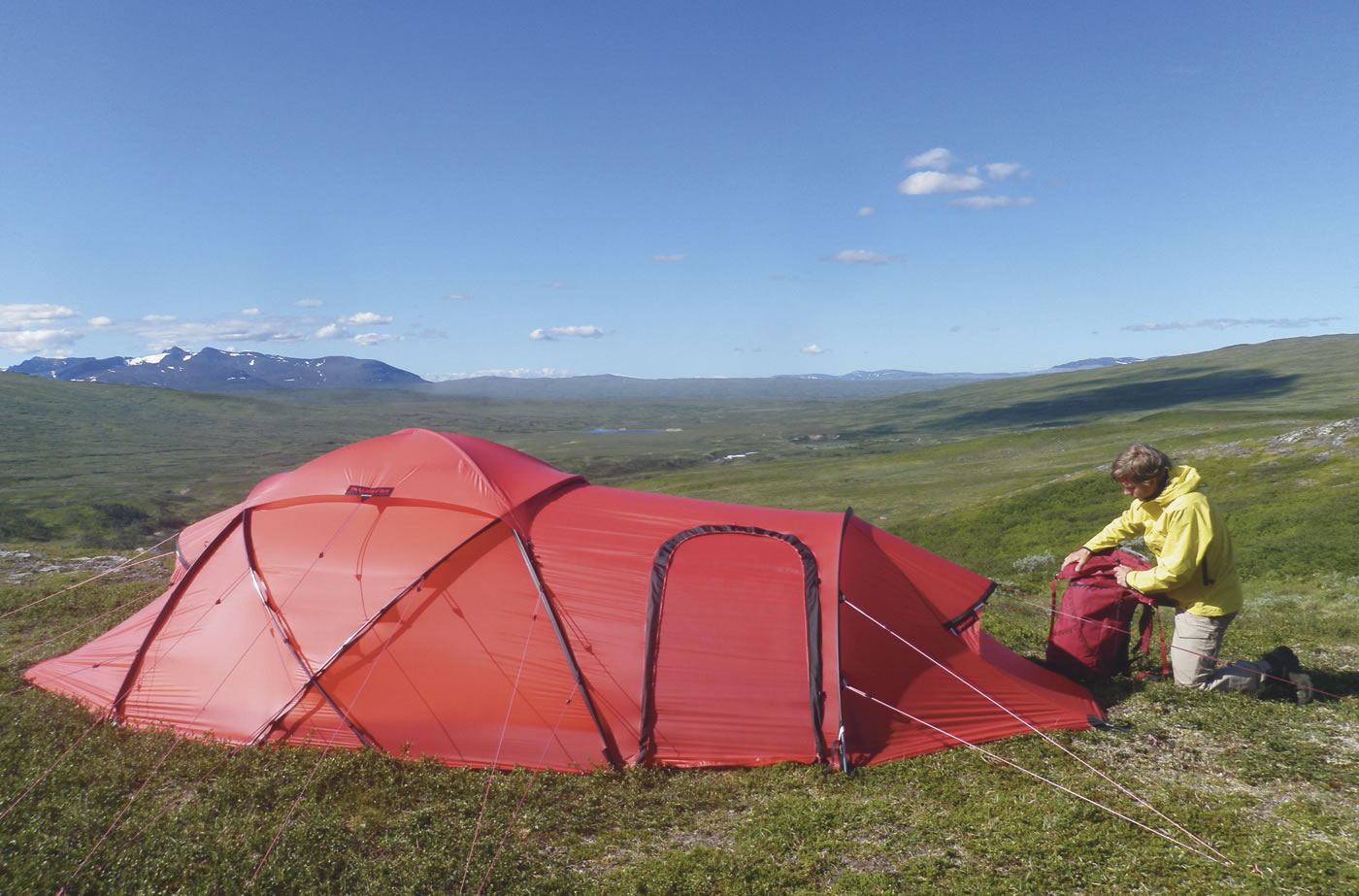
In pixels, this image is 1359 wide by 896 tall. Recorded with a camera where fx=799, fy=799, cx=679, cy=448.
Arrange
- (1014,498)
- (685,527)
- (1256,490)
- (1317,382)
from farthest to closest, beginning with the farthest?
(1317,382) < (1014,498) < (1256,490) < (685,527)

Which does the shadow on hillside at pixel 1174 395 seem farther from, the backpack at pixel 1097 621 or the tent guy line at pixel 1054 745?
the tent guy line at pixel 1054 745

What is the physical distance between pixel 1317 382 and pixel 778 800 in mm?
191942

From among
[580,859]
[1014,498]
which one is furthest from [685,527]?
[1014,498]

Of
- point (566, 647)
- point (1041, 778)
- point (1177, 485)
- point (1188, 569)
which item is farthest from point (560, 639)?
point (1177, 485)

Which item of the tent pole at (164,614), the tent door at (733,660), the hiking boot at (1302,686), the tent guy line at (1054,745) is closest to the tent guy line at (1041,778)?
the tent guy line at (1054,745)

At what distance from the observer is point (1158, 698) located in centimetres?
1007

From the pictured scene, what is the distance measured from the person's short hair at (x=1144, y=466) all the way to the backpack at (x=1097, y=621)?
4.47 feet

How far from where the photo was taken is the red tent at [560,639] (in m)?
9.21

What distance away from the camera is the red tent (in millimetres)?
9211

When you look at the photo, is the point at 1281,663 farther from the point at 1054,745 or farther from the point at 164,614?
the point at 164,614

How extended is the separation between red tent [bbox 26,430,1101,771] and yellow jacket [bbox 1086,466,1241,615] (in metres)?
1.75

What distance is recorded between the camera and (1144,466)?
9484 millimetres

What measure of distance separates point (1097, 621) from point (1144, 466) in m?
2.18

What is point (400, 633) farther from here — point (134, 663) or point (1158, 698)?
point (1158, 698)
